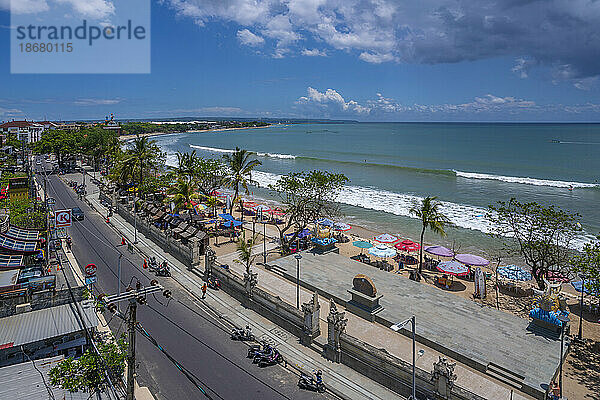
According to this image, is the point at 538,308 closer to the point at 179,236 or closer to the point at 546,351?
the point at 546,351

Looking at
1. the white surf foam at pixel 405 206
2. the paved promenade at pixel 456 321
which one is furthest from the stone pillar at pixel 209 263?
the white surf foam at pixel 405 206

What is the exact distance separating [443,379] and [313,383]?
17.1ft

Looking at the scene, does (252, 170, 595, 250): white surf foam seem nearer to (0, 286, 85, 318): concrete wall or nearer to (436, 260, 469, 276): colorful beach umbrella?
(436, 260, 469, 276): colorful beach umbrella

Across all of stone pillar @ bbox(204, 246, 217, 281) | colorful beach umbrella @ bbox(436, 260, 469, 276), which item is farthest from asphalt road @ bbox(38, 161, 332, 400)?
colorful beach umbrella @ bbox(436, 260, 469, 276)

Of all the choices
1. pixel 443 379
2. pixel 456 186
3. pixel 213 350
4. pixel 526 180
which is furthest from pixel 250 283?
pixel 526 180

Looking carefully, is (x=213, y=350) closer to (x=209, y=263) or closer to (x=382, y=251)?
(x=209, y=263)

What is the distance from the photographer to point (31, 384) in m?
12.4

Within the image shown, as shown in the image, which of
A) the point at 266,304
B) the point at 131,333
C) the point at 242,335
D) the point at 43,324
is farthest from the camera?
the point at 266,304

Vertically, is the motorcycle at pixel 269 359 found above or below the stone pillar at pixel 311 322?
below

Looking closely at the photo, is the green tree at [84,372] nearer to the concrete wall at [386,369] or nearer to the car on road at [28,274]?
the concrete wall at [386,369]

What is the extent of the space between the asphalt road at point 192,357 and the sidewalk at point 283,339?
723 millimetres

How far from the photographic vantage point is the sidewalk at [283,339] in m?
15.8

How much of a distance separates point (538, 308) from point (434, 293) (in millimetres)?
5775

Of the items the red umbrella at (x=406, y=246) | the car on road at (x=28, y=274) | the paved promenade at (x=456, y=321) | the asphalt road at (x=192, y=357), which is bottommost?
the asphalt road at (x=192, y=357)
